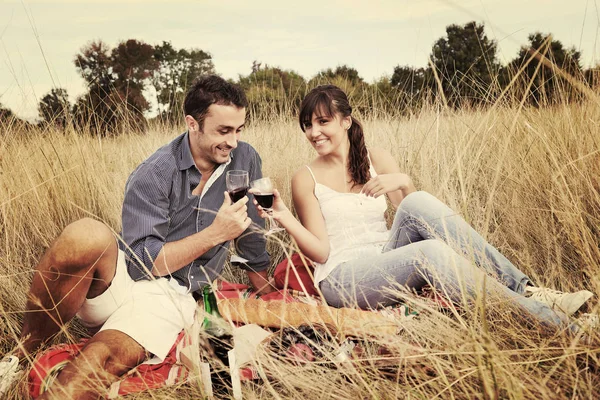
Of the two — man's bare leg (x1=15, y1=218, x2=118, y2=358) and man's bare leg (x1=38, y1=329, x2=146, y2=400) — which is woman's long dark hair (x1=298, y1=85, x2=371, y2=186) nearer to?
man's bare leg (x1=15, y1=218, x2=118, y2=358)

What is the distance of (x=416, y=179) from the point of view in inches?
167

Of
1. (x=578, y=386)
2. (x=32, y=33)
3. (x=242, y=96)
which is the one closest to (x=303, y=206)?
(x=242, y=96)

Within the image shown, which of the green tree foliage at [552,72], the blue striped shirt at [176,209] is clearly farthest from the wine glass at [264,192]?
the green tree foliage at [552,72]

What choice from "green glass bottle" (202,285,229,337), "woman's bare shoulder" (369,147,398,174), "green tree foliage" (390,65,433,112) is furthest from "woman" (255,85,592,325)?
"green tree foliage" (390,65,433,112)

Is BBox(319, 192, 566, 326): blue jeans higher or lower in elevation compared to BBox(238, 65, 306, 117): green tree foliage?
lower

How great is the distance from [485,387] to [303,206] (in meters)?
2.06

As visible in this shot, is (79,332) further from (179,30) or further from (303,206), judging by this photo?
(179,30)

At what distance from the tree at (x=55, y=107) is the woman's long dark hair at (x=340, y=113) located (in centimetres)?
219

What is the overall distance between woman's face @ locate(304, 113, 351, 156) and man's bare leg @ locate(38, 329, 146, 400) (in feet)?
5.60

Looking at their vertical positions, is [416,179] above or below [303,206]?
below

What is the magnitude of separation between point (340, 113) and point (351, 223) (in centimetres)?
75

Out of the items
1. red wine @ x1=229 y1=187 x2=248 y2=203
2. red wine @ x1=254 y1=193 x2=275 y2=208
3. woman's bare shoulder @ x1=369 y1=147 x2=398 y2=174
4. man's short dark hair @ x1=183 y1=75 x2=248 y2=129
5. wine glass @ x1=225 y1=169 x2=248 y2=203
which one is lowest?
woman's bare shoulder @ x1=369 y1=147 x2=398 y2=174

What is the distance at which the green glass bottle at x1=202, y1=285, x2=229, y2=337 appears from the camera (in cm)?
200

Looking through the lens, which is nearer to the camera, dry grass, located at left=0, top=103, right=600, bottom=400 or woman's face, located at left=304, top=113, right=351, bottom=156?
dry grass, located at left=0, top=103, right=600, bottom=400
